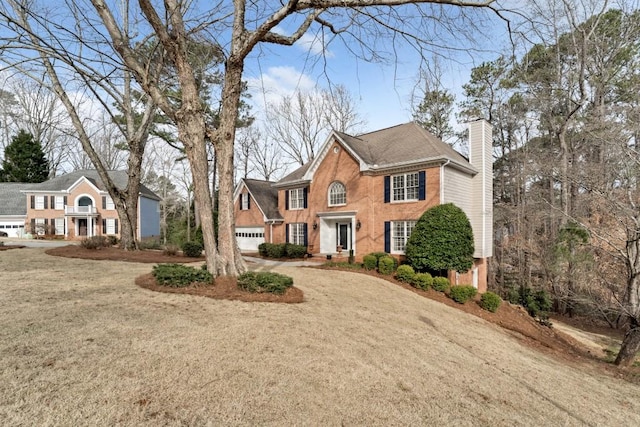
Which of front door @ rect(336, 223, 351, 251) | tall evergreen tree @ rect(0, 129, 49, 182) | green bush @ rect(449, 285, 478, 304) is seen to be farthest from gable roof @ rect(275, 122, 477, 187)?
tall evergreen tree @ rect(0, 129, 49, 182)

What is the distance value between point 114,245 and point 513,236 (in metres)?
24.7

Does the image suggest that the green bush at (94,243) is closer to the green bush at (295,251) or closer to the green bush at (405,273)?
the green bush at (295,251)

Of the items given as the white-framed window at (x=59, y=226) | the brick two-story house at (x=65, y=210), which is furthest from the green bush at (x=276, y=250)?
the white-framed window at (x=59, y=226)

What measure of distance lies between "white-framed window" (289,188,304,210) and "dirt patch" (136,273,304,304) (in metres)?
12.7

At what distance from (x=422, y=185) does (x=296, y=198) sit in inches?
344

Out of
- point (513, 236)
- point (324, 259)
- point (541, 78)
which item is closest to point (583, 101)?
point (541, 78)

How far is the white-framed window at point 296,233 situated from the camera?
783 inches

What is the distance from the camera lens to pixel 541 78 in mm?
20516

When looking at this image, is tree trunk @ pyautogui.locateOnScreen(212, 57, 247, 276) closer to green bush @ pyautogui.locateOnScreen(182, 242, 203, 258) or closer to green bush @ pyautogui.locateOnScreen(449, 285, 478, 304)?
green bush @ pyautogui.locateOnScreen(182, 242, 203, 258)

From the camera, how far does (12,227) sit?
103ft

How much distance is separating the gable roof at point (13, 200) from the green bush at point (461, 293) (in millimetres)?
39704

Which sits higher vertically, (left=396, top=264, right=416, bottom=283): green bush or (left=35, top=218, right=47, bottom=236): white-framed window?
(left=35, top=218, right=47, bottom=236): white-framed window

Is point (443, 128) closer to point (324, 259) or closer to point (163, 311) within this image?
point (324, 259)

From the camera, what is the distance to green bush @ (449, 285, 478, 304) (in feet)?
40.2
